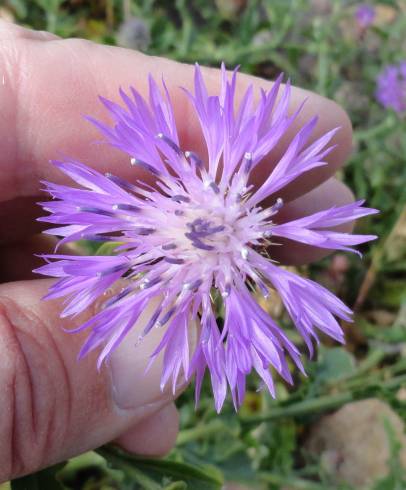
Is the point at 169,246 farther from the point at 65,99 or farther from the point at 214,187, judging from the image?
the point at 65,99

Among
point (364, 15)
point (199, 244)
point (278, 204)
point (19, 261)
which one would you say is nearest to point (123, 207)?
point (199, 244)

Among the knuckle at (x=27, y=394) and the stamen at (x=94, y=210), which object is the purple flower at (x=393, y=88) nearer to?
the stamen at (x=94, y=210)

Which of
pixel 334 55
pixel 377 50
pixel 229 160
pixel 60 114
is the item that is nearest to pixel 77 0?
pixel 334 55

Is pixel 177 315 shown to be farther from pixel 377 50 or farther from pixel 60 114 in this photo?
pixel 377 50

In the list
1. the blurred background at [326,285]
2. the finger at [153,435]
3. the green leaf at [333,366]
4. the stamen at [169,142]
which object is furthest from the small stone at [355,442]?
the stamen at [169,142]

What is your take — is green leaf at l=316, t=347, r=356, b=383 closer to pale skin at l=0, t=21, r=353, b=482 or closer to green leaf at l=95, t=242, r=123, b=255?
pale skin at l=0, t=21, r=353, b=482

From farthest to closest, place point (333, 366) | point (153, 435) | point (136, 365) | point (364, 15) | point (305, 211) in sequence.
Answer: point (364, 15)
point (333, 366)
point (305, 211)
point (153, 435)
point (136, 365)
